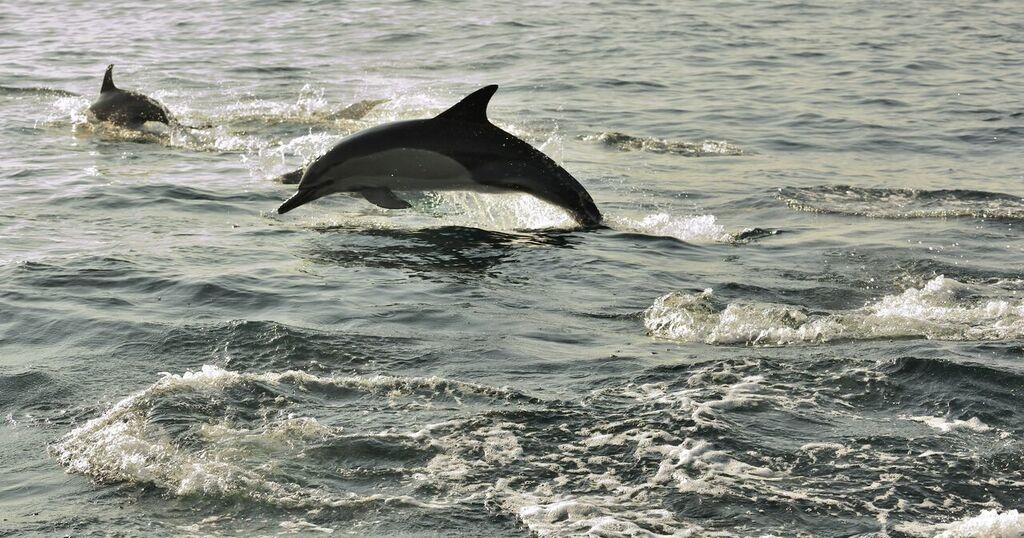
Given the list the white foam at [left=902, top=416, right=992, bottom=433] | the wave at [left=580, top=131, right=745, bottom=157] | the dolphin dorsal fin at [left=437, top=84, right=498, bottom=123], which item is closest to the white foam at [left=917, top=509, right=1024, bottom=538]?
the white foam at [left=902, top=416, right=992, bottom=433]

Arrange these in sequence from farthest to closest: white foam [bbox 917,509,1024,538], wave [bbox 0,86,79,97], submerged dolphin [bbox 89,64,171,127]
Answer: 1. wave [bbox 0,86,79,97]
2. submerged dolphin [bbox 89,64,171,127]
3. white foam [bbox 917,509,1024,538]

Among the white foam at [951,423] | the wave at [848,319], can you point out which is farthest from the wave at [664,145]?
the white foam at [951,423]

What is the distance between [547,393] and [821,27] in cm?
2271

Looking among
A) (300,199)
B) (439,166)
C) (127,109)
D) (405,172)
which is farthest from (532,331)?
(127,109)

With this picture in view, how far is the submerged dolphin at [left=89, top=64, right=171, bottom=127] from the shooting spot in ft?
53.9

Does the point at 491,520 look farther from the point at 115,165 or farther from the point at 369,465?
the point at 115,165

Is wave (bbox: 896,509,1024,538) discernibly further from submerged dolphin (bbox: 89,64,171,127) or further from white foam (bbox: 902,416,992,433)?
submerged dolphin (bbox: 89,64,171,127)

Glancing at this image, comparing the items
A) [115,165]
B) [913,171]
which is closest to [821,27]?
[913,171]

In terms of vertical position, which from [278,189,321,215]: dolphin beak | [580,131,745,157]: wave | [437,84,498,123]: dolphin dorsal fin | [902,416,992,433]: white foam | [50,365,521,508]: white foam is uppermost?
[437,84,498,123]: dolphin dorsal fin

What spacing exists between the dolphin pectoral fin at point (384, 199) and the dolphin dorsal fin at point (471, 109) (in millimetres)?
821

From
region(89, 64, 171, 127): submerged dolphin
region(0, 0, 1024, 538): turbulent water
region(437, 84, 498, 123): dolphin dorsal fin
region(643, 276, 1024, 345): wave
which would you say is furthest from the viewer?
region(89, 64, 171, 127): submerged dolphin

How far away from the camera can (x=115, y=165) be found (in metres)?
14.1

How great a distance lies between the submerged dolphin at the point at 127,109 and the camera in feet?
53.9

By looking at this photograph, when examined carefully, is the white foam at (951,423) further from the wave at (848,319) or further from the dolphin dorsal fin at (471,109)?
the dolphin dorsal fin at (471,109)
